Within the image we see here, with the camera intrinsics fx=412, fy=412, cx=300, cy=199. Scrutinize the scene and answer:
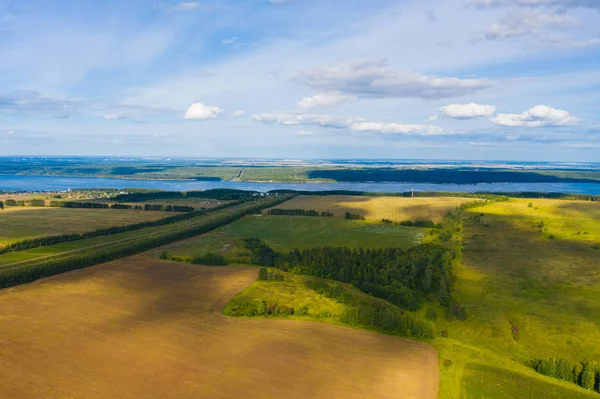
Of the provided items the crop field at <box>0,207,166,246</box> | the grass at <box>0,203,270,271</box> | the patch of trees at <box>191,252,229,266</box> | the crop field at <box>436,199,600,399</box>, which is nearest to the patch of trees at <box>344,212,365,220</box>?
the crop field at <box>436,199,600,399</box>

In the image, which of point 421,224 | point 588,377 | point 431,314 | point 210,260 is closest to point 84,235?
point 210,260

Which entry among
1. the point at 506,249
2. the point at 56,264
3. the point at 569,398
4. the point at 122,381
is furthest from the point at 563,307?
the point at 56,264

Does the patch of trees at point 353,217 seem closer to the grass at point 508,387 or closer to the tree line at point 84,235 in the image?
the tree line at point 84,235

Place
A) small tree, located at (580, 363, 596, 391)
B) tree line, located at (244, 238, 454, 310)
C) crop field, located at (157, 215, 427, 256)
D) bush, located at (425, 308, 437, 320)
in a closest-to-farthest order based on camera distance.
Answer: small tree, located at (580, 363, 596, 391) → bush, located at (425, 308, 437, 320) → tree line, located at (244, 238, 454, 310) → crop field, located at (157, 215, 427, 256)

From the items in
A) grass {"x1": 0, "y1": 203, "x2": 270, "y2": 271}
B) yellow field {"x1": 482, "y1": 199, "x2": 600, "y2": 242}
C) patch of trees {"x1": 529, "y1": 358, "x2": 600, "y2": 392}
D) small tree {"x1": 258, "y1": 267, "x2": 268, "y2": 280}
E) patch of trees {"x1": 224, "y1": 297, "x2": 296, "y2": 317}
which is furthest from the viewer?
yellow field {"x1": 482, "y1": 199, "x2": 600, "y2": 242}

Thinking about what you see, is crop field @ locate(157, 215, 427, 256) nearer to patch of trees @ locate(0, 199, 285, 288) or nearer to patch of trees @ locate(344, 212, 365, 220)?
patch of trees @ locate(0, 199, 285, 288)

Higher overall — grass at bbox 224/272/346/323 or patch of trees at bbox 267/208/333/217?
patch of trees at bbox 267/208/333/217

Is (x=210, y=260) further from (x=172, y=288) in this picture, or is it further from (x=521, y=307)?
(x=521, y=307)
